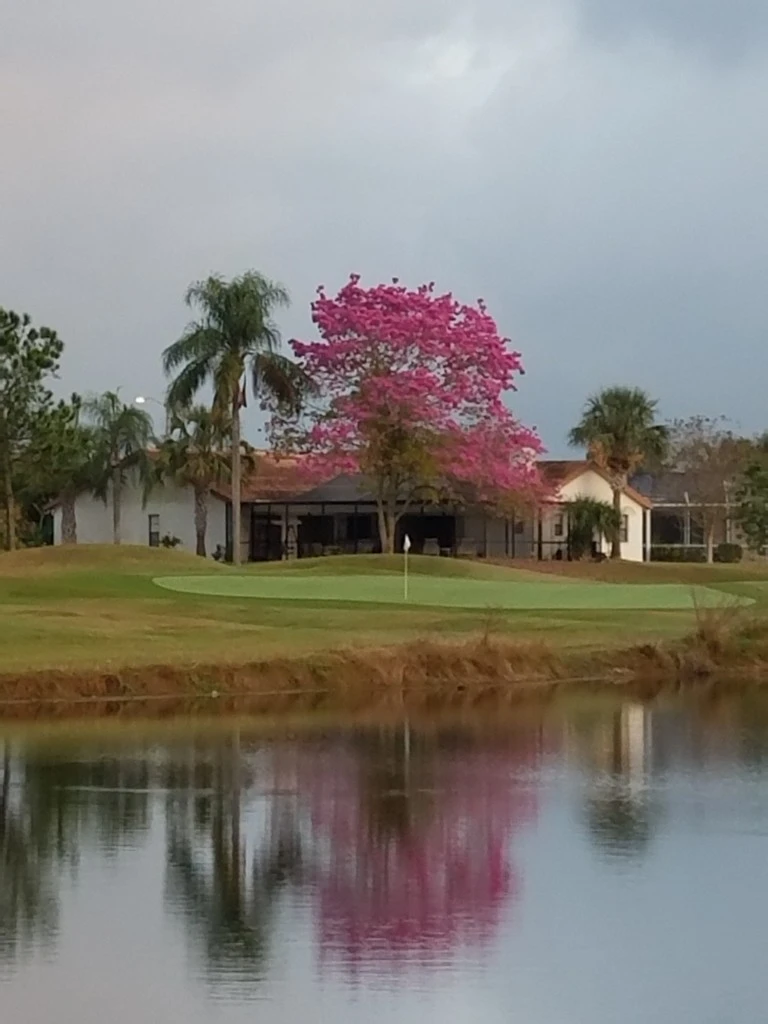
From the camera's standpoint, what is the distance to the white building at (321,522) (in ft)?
241

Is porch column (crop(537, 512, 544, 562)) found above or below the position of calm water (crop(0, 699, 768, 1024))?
above

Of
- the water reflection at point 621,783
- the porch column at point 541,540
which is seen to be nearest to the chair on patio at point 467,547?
the porch column at point 541,540

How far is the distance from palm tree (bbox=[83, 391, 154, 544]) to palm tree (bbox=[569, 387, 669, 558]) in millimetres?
18424

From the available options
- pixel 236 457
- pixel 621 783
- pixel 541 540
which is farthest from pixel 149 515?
pixel 621 783

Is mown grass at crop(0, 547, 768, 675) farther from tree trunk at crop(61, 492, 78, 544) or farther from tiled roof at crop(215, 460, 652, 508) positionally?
tree trunk at crop(61, 492, 78, 544)

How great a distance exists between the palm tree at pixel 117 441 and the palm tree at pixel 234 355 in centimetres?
975

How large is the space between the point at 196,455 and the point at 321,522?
6.76 meters

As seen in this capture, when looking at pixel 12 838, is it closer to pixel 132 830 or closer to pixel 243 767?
pixel 132 830

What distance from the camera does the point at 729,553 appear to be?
266 ft

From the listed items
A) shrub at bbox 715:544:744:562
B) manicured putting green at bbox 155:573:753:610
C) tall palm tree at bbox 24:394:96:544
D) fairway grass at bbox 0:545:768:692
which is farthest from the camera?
shrub at bbox 715:544:744:562

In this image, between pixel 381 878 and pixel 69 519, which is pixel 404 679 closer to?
pixel 381 878

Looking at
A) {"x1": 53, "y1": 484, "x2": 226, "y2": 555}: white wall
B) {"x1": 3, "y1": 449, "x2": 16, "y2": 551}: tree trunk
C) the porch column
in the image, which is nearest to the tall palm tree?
{"x1": 3, "y1": 449, "x2": 16, "y2": 551}: tree trunk

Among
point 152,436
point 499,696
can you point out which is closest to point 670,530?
point 152,436

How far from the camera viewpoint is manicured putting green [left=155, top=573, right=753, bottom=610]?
135ft
